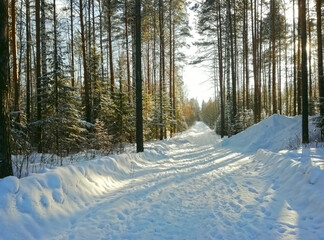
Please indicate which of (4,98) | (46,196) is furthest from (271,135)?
(4,98)

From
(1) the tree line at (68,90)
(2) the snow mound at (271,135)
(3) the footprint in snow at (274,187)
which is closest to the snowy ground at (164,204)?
(3) the footprint in snow at (274,187)

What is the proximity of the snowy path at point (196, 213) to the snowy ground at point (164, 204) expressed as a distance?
1cm

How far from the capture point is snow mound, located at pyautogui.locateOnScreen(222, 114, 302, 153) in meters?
11.7

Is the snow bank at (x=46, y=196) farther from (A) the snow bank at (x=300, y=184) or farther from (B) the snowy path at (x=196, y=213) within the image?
(A) the snow bank at (x=300, y=184)

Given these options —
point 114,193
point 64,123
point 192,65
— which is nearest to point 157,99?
point 192,65

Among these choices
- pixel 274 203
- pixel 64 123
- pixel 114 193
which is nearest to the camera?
pixel 274 203

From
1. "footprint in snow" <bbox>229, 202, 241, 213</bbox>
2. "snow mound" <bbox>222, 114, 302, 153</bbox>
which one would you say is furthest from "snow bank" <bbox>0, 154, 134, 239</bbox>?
"snow mound" <bbox>222, 114, 302, 153</bbox>

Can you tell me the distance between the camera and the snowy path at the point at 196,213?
3336 millimetres

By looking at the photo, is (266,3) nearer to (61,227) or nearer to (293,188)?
(293,188)

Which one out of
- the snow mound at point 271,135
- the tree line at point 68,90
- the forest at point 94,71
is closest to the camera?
the tree line at point 68,90

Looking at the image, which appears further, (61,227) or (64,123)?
(64,123)

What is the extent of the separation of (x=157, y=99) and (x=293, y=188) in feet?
57.8

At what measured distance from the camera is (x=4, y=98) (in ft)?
14.1

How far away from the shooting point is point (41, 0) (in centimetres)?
1269
